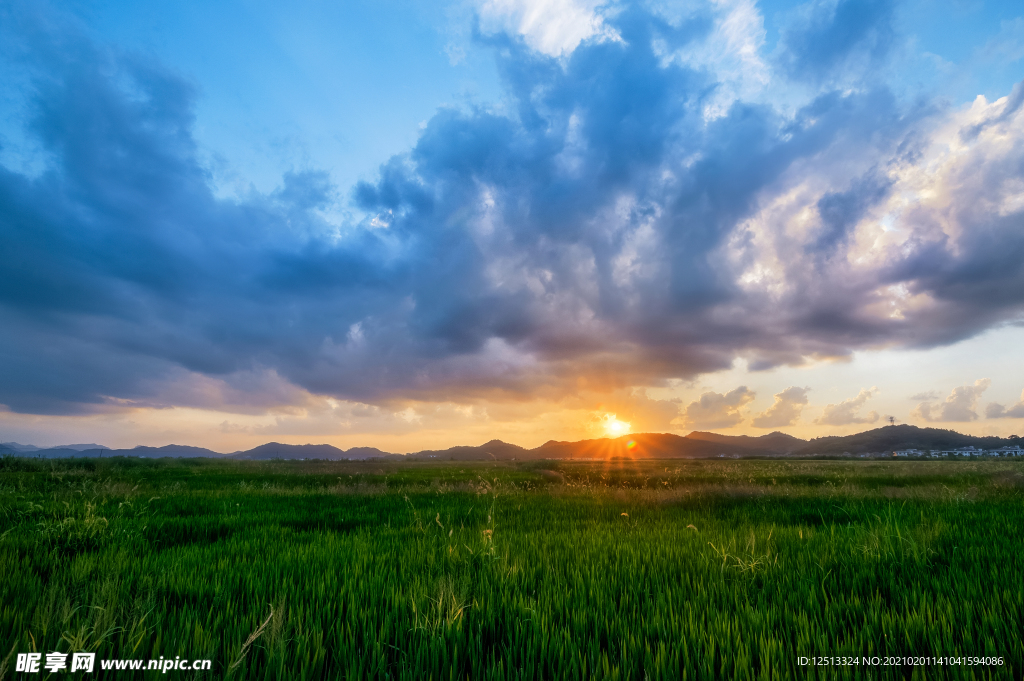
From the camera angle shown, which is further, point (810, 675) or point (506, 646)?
point (506, 646)

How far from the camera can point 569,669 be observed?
6.93 ft

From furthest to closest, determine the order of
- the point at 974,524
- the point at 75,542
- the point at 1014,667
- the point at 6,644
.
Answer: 1. the point at 974,524
2. the point at 75,542
3. the point at 6,644
4. the point at 1014,667

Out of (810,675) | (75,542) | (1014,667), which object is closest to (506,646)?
(810,675)

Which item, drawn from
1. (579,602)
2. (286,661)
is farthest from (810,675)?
(286,661)

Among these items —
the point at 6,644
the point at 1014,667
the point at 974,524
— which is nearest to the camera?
the point at 1014,667

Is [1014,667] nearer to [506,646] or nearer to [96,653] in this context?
[506,646]

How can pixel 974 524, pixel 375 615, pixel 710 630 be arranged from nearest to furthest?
pixel 710 630
pixel 375 615
pixel 974 524

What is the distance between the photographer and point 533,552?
4574 mm

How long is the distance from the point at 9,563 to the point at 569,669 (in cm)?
517

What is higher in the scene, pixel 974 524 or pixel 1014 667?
pixel 1014 667

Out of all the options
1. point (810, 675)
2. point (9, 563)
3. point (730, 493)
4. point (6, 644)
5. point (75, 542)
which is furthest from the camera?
point (730, 493)

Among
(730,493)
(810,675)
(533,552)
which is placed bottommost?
(730,493)

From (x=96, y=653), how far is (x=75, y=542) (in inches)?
143

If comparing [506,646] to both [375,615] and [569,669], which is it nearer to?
[569,669]
